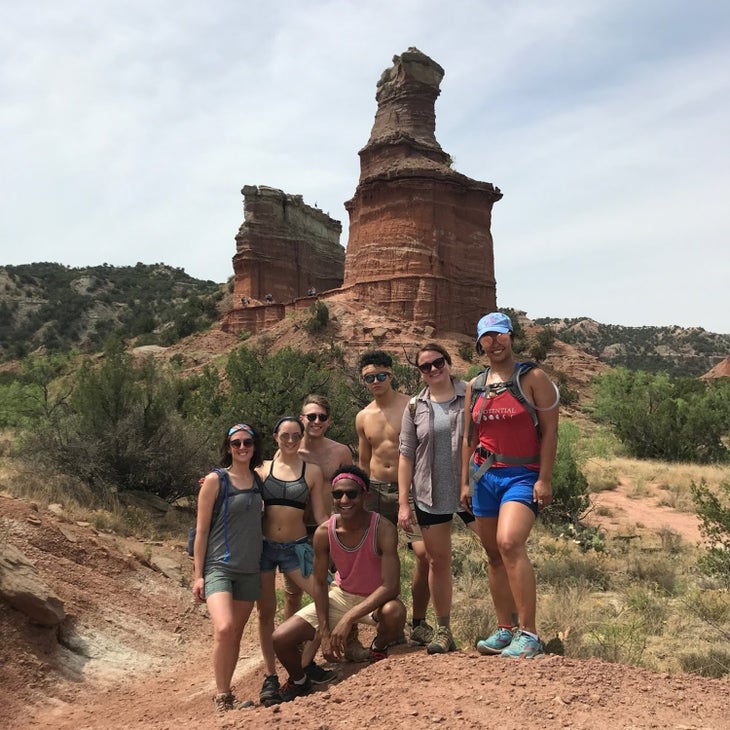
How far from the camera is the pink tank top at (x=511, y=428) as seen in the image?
380 centimetres

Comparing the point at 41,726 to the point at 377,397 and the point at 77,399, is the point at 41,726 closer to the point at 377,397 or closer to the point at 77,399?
the point at 377,397

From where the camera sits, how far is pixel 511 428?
3816 millimetres

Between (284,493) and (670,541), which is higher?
(284,493)

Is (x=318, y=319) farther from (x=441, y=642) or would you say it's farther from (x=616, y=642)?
(x=441, y=642)

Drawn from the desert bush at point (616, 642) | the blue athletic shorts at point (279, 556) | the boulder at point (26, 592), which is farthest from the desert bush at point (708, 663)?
the boulder at point (26, 592)

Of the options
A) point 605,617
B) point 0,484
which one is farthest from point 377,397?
point 0,484

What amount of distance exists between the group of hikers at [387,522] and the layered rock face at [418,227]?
28919 millimetres

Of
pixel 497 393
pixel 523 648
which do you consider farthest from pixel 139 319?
pixel 523 648

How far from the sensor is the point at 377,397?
16.2 feet

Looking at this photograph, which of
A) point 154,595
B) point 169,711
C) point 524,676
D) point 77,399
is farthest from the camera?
point 77,399

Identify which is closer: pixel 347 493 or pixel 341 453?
pixel 347 493

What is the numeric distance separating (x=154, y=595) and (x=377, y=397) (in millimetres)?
4437

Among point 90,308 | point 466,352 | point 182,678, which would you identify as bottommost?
point 182,678

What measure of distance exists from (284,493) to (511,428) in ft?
5.83
